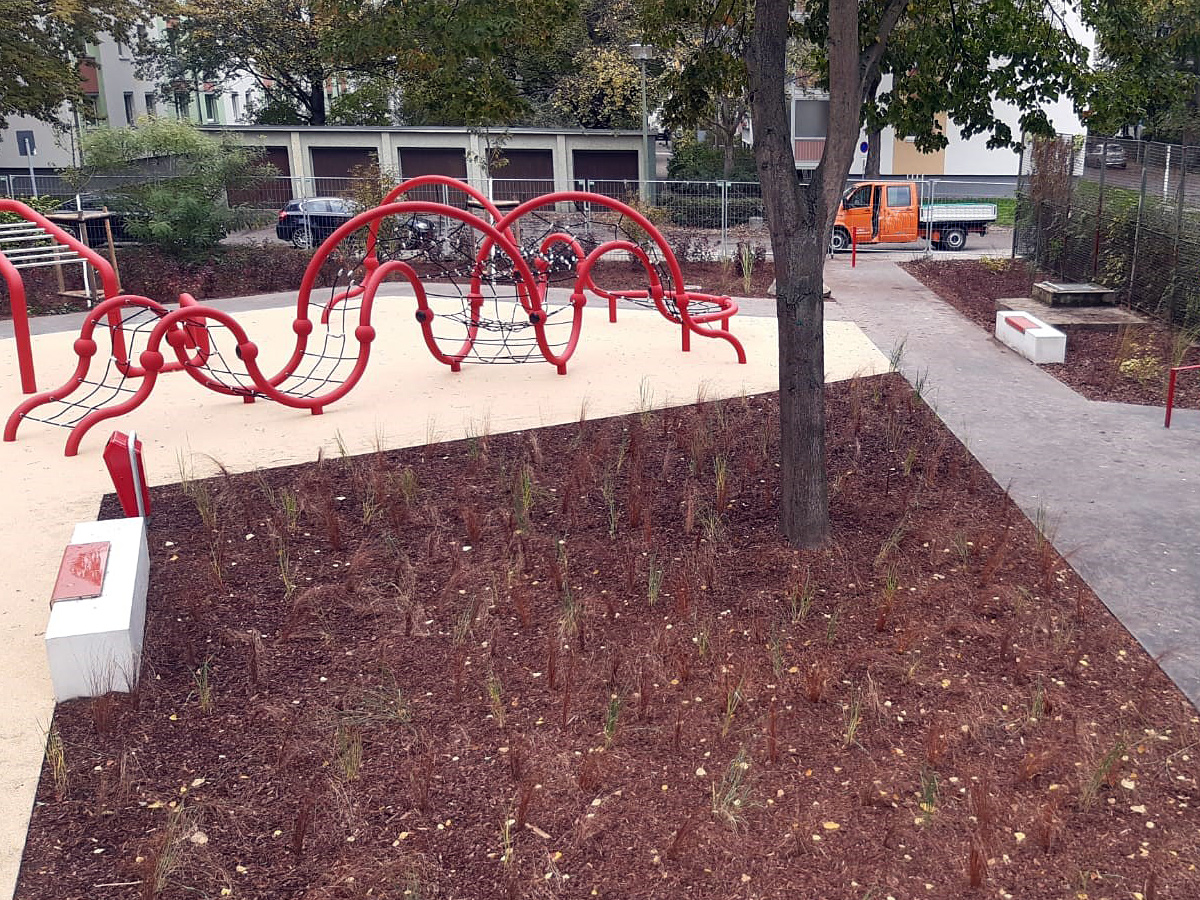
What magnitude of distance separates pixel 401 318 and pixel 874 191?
1397 centimetres

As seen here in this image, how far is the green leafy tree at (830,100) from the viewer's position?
604cm

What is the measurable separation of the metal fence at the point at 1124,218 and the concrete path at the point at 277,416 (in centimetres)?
353

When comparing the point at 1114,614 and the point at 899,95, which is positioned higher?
the point at 899,95

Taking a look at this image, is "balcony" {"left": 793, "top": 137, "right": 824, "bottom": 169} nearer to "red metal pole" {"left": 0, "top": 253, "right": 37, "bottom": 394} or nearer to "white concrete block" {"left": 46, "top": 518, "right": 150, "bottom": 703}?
"red metal pole" {"left": 0, "top": 253, "right": 37, "bottom": 394}

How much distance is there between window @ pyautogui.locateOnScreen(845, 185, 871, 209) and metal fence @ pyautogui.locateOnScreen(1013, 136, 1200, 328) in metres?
6.73

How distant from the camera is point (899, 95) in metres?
7.98

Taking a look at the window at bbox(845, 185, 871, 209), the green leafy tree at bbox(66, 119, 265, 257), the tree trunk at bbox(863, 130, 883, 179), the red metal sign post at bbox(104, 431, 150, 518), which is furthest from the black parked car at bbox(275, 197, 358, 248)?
the tree trunk at bbox(863, 130, 883, 179)

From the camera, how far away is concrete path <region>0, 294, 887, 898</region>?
18.7 feet

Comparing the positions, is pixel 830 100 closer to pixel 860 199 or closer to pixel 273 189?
pixel 860 199

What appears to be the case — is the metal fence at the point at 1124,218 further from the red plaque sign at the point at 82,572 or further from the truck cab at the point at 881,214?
the red plaque sign at the point at 82,572

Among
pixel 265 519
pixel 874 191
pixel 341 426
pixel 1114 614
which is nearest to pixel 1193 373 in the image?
pixel 1114 614

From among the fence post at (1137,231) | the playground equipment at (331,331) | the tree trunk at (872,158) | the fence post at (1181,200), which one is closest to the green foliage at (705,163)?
the tree trunk at (872,158)

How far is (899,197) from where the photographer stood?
2512 cm

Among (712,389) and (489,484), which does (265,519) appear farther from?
(712,389)
